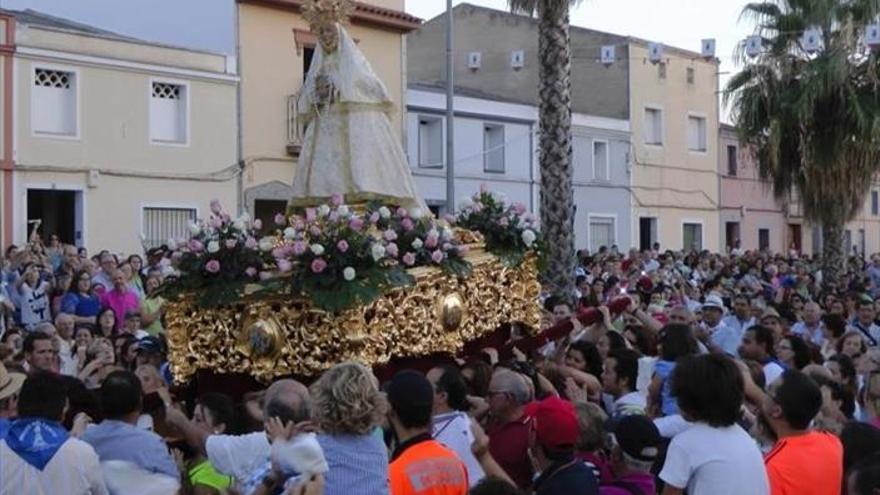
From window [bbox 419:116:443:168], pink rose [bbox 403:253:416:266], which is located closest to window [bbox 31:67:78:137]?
window [bbox 419:116:443:168]

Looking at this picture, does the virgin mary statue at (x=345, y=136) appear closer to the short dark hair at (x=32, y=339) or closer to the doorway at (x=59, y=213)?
the short dark hair at (x=32, y=339)

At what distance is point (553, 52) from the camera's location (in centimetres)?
1770

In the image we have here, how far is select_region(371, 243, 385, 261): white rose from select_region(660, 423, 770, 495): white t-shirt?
3780mm

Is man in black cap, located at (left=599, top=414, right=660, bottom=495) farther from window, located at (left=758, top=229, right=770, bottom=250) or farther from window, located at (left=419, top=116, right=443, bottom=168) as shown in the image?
window, located at (left=758, top=229, right=770, bottom=250)

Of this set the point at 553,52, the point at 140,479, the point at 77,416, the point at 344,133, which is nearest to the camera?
the point at 140,479

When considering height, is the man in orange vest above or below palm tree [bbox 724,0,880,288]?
below

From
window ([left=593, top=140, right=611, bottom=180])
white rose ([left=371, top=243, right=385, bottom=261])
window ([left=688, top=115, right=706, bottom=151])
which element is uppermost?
window ([left=688, top=115, right=706, bottom=151])

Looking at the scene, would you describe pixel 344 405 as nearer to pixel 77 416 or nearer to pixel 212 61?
pixel 77 416

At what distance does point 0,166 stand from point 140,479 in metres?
16.1

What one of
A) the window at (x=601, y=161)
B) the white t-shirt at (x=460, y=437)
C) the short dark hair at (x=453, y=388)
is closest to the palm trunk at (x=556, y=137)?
the short dark hair at (x=453, y=388)

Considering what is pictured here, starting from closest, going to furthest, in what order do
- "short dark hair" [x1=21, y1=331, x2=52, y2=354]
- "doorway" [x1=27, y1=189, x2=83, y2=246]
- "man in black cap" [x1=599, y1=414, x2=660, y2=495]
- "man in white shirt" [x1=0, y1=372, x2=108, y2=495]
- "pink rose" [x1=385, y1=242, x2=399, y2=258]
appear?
1. "man in white shirt" [x1=0, y1=372, x2=108, y2=495]
2. "man in black cap" [x1=599, y1=414, x2=660, y2=495]
3. "pink rose" [x1=385, y1=242, x2=399, y2=258]
4. "short dark hair" [x1=21, y1=331, x2=52, y2=354]
5. "doorway" [x1=27, y1=189, x2=83, y2=246]

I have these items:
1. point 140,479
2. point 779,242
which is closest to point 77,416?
point 140,479

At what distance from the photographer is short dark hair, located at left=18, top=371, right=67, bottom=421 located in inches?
210

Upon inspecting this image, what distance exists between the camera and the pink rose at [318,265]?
8.50 meters
